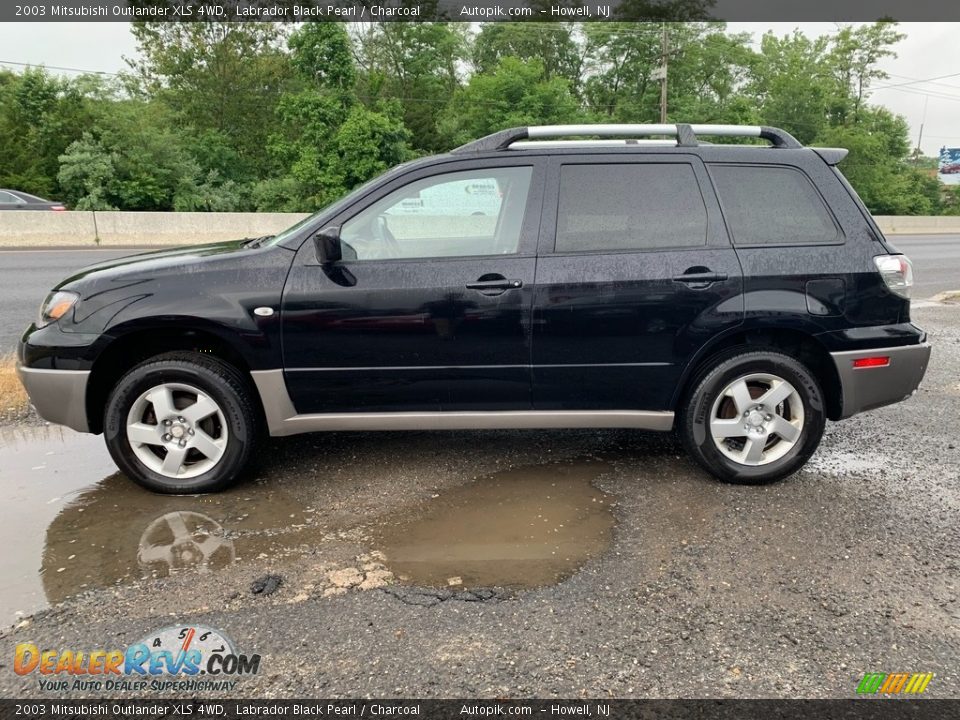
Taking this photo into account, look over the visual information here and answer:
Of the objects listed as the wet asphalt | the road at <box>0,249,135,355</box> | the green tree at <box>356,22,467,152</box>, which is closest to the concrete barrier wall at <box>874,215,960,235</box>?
the green tree at <box>356,22,467,152</box>

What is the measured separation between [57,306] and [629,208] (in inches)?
124

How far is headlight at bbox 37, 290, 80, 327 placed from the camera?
3.65 m

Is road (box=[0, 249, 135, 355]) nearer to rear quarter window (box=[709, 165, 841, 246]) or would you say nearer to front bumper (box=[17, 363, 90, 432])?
front bumper (box=[17, 363, 90, 432])

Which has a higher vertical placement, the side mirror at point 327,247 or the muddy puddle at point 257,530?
the side mirror at point 327,247

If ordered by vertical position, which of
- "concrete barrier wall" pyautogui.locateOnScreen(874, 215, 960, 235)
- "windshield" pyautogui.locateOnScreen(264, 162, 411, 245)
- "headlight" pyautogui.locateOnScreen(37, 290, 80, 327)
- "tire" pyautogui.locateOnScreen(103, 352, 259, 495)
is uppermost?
"windshield" pyautogui.locateOnScreen(264, 162, 411, 245)

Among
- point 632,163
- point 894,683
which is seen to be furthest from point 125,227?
point 894,683

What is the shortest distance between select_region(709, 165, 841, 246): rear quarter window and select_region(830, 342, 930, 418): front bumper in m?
0.67

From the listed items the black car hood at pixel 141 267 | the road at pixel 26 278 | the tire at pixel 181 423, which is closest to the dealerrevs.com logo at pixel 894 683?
the tire at pixel 181 423

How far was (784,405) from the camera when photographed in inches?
151

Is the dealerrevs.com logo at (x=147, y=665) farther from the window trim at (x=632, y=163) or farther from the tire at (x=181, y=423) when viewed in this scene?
the window trim at (x=632, y=163)

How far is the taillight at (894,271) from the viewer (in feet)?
12.3

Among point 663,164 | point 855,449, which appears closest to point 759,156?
point 663,164

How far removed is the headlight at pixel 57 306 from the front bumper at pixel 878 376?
13.6ft

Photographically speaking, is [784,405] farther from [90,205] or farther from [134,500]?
[90,205]
